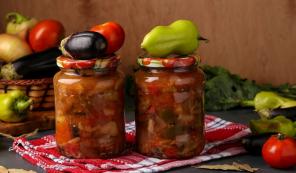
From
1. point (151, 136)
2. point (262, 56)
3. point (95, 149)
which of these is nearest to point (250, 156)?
point (151, 136)

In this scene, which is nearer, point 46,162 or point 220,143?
point 46,162

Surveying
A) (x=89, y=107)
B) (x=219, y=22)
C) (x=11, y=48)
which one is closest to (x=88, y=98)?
(x=89, y=107)

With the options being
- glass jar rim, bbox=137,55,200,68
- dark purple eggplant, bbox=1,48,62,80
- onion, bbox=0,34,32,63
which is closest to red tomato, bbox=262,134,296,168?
glass jar rim, bbox=137,55,200,68

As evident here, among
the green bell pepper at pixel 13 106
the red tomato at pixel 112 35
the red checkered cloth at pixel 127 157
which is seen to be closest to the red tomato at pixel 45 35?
the green bell pepper at pixel 13 106

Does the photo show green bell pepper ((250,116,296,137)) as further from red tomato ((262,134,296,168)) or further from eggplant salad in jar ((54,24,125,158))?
eggplant salad in jar ((54,24,125,158))

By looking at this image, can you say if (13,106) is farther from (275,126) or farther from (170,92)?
(275,126)

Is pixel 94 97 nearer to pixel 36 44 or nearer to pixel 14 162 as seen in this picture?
pixel 14 162
